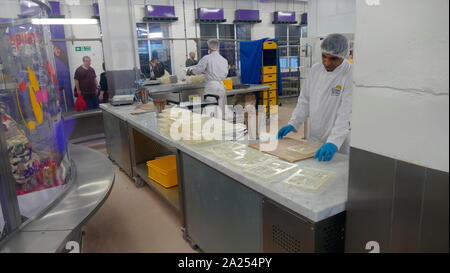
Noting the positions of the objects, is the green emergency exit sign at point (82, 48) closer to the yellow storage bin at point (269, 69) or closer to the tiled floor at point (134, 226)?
A: the yellow storage bin at point (269, 69)

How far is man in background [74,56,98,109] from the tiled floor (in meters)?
3.69

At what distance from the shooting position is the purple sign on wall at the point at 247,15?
1077cm

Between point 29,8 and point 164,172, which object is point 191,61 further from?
point 29,8

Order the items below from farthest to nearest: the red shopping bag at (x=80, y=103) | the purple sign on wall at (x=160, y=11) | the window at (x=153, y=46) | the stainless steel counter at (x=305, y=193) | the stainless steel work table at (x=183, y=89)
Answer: the window at (x=153, y=46), the purple sign on wall at (x=160, y=11), the red shopping bag at (x=80, y=103), the stainless steel work table at (x=183, y=89), the stainless steel counter at (x=305, y=193)

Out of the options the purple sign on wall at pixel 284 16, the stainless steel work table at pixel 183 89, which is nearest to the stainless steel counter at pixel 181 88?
the stainless steel work table at pixel 183 89

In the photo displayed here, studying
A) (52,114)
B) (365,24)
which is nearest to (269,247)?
(365,24)

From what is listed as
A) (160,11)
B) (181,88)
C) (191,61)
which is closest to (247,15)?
(160,11)

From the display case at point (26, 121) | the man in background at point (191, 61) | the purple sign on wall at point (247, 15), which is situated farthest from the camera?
the purple sign on wall at point (247, 15)

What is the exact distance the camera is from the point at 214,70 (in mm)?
5672

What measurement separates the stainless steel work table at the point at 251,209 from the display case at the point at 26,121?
32.8 inches

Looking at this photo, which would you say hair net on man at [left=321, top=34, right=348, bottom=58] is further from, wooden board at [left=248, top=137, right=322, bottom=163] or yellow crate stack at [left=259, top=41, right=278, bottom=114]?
yellow crate stack at [left=259, top=41, right=278, bottom=114]
